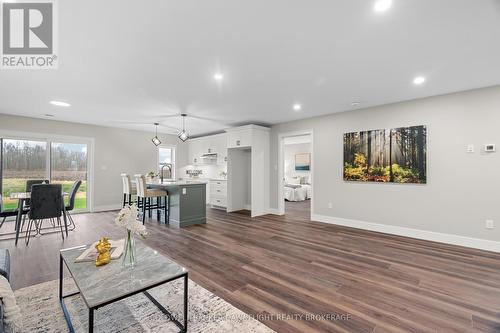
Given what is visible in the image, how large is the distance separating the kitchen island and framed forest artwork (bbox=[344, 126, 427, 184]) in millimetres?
3406

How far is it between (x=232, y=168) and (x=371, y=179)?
12.1ft

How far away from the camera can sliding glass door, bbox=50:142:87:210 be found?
19.3 ft

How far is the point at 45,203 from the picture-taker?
3.82 metres

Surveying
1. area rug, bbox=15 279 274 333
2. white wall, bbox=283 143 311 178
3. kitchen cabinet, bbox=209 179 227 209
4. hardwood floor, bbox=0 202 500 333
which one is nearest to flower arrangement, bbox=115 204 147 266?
area rug, bbox=15 279 274 333

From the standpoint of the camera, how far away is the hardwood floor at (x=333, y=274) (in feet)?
6.03

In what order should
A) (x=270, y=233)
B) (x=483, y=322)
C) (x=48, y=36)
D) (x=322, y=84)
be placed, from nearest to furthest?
(x=483, y=322) → (x=48, y=36) → (x=322, y=84) → (x=270, y=233)

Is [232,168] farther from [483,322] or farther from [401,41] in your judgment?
[483,322]

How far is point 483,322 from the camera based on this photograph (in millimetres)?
1785

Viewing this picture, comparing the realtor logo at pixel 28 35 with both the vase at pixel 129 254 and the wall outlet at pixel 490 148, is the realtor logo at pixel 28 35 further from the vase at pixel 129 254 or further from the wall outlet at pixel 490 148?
the wall outlet at pixel 490 148

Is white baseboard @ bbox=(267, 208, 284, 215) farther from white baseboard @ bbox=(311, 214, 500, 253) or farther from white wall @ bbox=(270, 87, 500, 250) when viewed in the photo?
white wall @ bbox=(270, 87, 500, 250)

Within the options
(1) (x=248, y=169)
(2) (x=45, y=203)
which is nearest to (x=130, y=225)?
(2) (x=45, y=203)

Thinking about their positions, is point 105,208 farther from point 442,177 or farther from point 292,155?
point 442,177

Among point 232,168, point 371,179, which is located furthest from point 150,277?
point 232,168

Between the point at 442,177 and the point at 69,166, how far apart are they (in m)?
8.79
